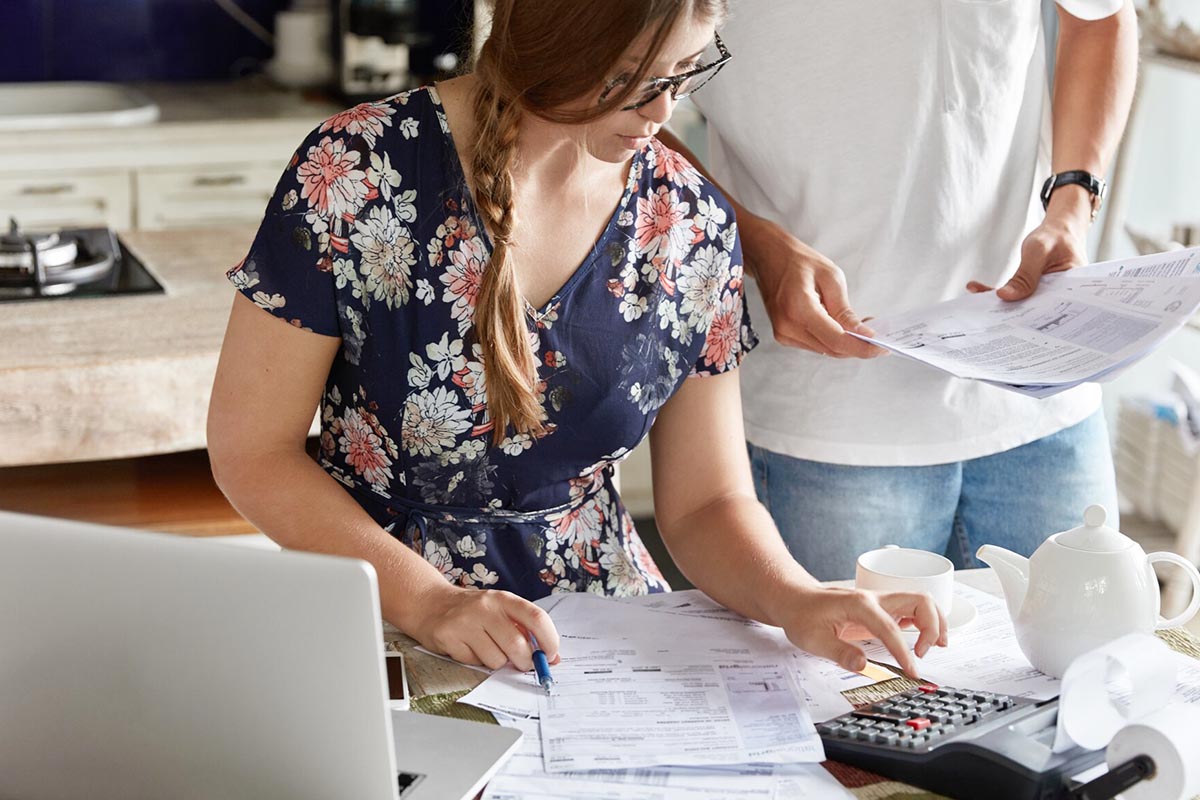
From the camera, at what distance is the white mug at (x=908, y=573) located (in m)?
1.24

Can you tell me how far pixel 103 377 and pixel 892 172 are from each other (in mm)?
1064

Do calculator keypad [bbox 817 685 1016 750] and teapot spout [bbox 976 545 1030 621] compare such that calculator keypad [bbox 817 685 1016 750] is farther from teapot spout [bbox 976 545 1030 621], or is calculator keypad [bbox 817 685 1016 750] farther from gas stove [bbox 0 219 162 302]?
gas stove [bbox 0 219 162 302]

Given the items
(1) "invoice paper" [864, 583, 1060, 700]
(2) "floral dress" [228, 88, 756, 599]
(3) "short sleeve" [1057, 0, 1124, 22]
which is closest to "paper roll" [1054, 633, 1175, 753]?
(1) "invoice paper" [864, 583, 1060, 700]

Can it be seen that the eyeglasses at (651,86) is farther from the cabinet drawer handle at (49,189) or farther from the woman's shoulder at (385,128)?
the cabinet drawer handle at (49,189)

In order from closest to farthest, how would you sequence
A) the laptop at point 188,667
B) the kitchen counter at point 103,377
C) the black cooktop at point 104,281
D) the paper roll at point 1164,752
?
the laptop at point 188,667 → the paper roll at point 1164,752 → the kitchen counter at point 103,377 → the black cooktop at point 104,281

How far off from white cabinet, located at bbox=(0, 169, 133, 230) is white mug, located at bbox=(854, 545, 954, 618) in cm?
266

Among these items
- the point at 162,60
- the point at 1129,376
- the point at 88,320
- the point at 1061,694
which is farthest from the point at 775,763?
the point at 162,60

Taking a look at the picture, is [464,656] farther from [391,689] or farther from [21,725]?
[21,725]

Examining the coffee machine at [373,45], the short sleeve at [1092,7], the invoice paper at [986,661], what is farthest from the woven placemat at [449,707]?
the coffee machine at [373,45]

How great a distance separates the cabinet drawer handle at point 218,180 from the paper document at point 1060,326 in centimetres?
247

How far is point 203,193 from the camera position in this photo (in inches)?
140

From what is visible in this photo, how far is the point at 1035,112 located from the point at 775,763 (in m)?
0.93

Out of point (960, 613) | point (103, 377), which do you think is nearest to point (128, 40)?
point (103, 377)

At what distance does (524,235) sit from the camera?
53.6 inches
